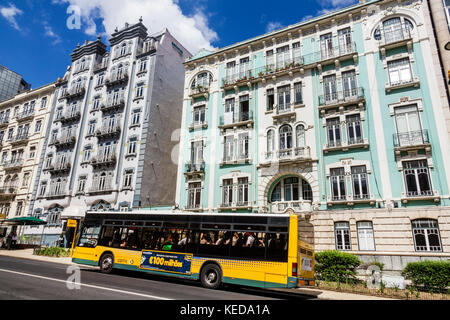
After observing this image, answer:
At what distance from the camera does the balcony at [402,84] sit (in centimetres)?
2030

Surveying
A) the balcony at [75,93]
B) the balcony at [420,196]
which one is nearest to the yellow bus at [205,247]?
the balcony at [420,196]

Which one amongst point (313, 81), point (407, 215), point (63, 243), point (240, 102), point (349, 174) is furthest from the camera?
point (63, 243)

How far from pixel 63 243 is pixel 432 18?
39.6 meters

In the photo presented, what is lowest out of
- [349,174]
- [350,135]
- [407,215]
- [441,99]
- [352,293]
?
[352,293]

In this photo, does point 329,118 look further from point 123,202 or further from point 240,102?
point 123,202

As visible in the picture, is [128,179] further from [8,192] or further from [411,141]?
[411,141]

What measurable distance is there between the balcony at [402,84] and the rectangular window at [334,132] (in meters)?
4.07

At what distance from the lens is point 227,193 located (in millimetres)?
25594

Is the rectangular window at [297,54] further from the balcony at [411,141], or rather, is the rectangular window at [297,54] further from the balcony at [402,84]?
the balcony at [411,141]

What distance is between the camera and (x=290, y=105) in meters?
24.8

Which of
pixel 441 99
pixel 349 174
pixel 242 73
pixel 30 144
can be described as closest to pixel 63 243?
pixel 30 144

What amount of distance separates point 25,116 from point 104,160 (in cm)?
2076

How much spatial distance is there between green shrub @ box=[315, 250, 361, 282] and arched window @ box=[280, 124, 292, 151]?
31.7 ft

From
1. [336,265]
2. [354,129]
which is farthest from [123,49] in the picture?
[336,265]
